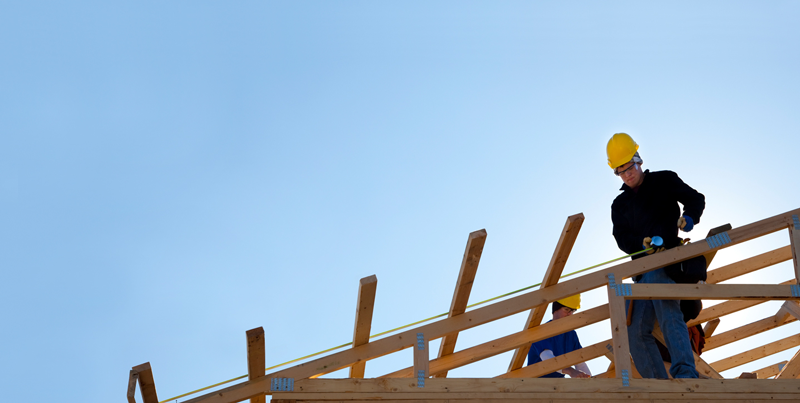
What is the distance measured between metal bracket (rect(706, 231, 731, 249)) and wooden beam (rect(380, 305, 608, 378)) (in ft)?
3.55

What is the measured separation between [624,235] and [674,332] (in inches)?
37.3

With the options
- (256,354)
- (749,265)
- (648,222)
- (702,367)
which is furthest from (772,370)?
(256,354)

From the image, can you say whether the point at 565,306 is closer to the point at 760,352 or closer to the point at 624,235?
the point at 624,235

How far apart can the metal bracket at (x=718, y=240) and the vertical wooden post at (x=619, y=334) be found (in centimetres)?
88

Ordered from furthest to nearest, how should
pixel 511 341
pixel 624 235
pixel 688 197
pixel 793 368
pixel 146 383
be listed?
pixel 793 368 → pixel 511 341 → pixel 624 235 → pixel 688 197 → pixel 146 383

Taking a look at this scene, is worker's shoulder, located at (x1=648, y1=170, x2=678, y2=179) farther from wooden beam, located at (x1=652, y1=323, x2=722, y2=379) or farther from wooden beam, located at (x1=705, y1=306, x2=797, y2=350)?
wooden beam, located at (x1=705, y1=306, x2=797, y2=350)

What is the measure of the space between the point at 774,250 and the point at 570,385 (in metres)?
3.61

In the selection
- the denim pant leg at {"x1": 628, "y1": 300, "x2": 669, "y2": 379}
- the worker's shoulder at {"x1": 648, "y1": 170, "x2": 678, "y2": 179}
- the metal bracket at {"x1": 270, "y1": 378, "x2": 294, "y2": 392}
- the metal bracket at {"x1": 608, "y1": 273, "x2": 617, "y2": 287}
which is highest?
the worker's shoulder at {"x1": 648, "y1": 170, "x2": 678, "y2": 179}

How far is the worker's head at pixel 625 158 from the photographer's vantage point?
5.98 metres

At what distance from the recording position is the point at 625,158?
5996 millimetres

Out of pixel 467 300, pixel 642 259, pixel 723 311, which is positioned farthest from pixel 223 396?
pixel 723 311

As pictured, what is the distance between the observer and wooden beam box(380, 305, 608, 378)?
6.12 meters

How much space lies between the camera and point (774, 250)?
729 centimetres

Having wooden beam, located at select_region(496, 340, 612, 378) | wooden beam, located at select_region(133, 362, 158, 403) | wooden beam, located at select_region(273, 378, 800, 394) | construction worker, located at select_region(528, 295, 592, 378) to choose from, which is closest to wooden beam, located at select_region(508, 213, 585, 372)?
wooden beam, located at select_region(273, 378, 800, 394)
